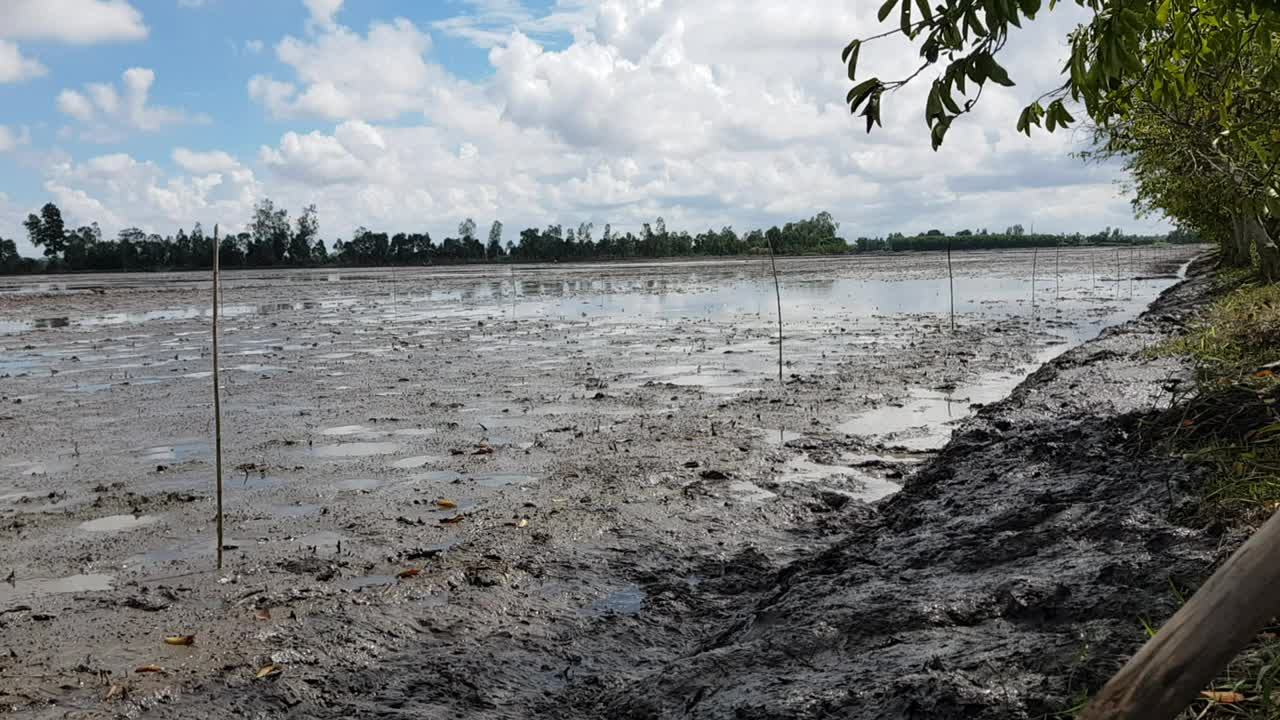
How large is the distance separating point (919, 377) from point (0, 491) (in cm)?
1250

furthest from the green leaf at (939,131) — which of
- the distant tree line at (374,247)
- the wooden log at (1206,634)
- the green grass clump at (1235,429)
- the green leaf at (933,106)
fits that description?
the distant tree line at (374,247)

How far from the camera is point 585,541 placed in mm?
6949

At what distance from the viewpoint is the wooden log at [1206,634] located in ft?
5.41

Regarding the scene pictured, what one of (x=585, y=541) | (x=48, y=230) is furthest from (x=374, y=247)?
(x=585, y=541)

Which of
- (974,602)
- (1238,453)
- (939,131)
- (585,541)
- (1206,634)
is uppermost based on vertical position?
(939,131)

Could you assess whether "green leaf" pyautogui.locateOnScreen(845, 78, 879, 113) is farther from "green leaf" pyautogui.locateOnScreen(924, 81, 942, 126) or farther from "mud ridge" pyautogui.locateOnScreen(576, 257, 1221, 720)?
"mud ridge" pyautogui.locateOnScreen(576, 257, 1221, 720)

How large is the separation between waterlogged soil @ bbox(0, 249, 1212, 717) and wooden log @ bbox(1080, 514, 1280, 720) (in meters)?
1.57

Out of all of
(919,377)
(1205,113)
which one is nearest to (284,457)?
(919,377)

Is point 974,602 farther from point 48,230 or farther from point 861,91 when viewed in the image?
point 48,230

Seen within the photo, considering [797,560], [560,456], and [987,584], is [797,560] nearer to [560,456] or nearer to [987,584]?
[987,584]

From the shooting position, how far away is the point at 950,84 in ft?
9.45

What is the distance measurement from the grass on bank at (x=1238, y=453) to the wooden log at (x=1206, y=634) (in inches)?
48.4

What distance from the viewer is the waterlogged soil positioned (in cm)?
423

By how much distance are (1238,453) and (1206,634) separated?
13.5 feet
